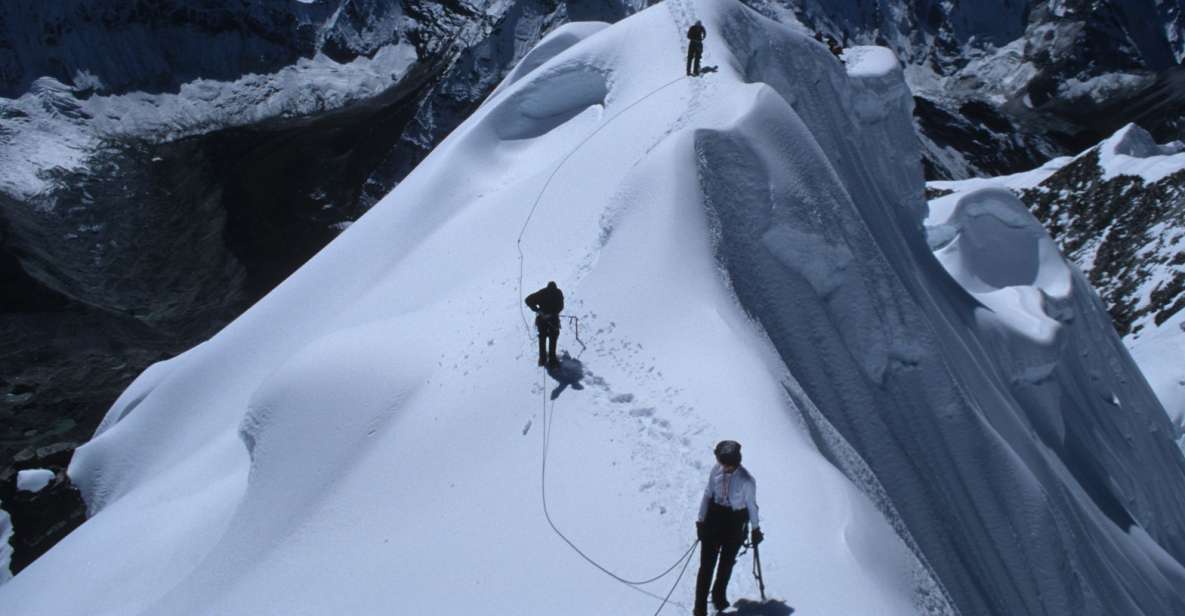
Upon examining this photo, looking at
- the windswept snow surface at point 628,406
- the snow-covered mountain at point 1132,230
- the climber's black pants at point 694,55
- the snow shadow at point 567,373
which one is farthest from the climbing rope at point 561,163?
the snow-covered mountain at point 1132,230

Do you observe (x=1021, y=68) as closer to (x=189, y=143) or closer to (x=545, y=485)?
(x=189, y=143)

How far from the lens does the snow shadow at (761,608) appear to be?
9.62 meters

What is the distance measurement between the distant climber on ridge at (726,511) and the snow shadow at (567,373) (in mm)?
5906

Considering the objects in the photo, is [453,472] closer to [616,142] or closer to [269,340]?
[616,142]

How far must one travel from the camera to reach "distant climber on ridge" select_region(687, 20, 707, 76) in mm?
24172

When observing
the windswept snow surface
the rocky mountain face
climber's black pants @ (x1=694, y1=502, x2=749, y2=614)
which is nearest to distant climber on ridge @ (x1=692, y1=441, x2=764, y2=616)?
climber's black pants @ (x1=694, y1=502, x2=749, y2=614)

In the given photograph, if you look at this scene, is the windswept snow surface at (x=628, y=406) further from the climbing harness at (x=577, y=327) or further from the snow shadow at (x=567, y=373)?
the climbing harness at (x=577, y=327)

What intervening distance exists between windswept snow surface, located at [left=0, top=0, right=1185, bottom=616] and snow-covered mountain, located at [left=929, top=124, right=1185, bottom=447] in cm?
1635

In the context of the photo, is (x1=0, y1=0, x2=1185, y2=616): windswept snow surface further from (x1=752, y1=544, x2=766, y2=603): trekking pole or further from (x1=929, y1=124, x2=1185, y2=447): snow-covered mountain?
(x1=929, y1=124, x2=1185, y2=447): snow-covered mountain

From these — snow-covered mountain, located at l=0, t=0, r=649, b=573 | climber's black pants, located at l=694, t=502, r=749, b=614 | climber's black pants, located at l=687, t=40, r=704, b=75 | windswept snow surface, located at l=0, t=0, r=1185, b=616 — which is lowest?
snow-covered mountain, located at l=0, t=0, r=649, b=573

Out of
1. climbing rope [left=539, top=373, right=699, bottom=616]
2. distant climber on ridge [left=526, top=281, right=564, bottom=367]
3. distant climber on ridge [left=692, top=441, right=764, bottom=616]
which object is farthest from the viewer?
distant climber on ridge [left=526, top=281, right=564, bottom=367]

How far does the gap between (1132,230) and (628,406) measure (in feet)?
Result: 168

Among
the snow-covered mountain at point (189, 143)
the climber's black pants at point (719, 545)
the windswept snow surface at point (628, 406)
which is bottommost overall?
the snow-covered mountain at point (189, 143)

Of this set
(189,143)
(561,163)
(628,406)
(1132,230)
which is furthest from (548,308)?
(189,143)
